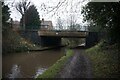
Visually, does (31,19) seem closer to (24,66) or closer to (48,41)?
(48,41)

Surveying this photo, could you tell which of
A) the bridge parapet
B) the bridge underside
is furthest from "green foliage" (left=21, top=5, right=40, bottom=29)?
the bridge parapet

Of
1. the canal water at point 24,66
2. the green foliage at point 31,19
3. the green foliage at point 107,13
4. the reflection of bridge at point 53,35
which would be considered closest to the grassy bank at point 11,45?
the canal water at point 24,66

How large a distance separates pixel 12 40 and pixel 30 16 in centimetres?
2211

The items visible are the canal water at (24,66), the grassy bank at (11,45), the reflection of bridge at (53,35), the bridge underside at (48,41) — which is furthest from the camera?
the bridge underside at (48,41)

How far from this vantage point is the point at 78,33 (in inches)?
1678

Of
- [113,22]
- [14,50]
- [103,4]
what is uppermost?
[103,4]

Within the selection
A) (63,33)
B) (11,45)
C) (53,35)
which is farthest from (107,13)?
(53,35)

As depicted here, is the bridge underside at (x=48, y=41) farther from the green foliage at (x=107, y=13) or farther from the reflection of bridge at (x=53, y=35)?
the green foliage at (x=107, y=13)

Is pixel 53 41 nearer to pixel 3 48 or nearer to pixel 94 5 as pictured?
pixel 3 48

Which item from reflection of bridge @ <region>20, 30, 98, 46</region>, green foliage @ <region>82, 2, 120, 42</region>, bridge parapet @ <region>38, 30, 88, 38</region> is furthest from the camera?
bridge parapet @ <region>38, 30, 88, 38</region>

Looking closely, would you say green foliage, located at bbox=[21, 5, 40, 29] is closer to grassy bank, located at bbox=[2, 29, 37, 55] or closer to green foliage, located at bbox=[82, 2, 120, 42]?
grassy bank, located at bbox=[2, 29, 37, 55]

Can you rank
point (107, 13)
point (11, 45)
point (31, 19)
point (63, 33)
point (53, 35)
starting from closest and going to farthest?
1. point (107, 13)
2. point (11, 45)
3. point (63, 33)
4. point (53, 35)
5. point (31, 19)

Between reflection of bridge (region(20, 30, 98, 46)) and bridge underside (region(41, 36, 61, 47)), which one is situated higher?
reflection of bridge (region(20, 30, 98, 46))

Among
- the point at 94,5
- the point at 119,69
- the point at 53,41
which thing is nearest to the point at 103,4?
the point at 94,5
